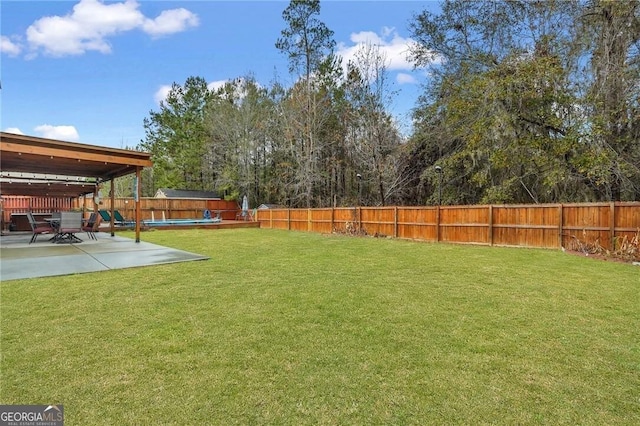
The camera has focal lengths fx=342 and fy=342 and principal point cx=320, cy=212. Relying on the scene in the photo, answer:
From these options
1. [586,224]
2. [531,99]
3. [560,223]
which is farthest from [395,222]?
[531,99]

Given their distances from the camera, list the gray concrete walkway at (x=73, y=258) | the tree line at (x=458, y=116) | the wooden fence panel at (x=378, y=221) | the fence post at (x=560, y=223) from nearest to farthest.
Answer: the gray concrete walkway at (x=73, y=258) < the fence post at (x=560, y=223) < the tree line at (x=458, y=116) < the wooden fence panel at (x=378, y=221)

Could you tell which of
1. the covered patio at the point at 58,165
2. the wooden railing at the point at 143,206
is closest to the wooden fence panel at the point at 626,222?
the covered patio at the point at 58,165

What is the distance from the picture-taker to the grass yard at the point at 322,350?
6.34 ft

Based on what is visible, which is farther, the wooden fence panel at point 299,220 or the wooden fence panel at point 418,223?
the wooden fence panel at point 299,220

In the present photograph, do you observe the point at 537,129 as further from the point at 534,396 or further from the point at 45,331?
the point at 45,331

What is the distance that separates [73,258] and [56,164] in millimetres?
4804

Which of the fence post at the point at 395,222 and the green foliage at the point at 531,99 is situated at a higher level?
the green foliage at the point at 531,99

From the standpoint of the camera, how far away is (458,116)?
13.1 meters

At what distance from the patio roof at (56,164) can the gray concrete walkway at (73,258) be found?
2191mm

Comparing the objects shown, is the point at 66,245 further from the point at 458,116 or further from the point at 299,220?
the point at 458,116

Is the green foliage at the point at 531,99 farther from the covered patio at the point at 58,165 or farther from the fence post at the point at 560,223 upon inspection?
the covered patio at the point at 58,165

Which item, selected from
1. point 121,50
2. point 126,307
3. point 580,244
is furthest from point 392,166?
point 126,307

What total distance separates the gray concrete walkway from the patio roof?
219cm

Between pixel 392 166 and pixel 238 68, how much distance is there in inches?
603
